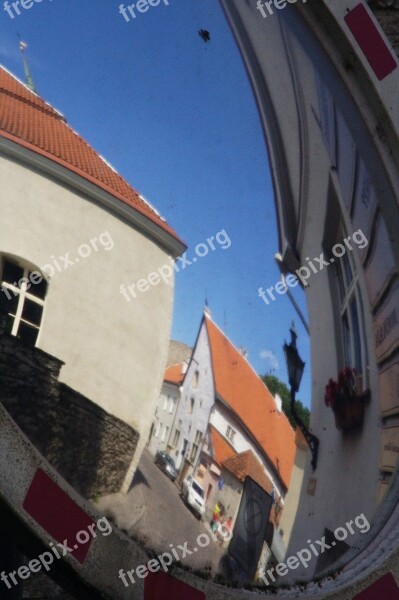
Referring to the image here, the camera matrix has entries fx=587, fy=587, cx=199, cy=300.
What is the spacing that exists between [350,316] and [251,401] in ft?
0.92

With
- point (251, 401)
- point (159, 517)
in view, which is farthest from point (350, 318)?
point (159, 517)

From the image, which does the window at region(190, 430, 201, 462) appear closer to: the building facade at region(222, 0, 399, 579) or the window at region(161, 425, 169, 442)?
the window at region(161, 425, 169, 442)

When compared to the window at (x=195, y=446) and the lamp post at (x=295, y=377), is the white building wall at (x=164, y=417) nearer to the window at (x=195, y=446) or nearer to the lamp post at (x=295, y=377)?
the window at (x=195, y=446)

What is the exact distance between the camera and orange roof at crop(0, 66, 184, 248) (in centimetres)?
73

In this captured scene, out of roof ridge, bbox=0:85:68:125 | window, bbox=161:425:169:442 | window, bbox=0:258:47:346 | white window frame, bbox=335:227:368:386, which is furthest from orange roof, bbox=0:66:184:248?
white window frame, bbox=335:227:368:386

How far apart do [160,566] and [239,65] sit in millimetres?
787

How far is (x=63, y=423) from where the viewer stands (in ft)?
2.40

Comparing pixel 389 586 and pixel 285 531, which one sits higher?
pixel 285 531

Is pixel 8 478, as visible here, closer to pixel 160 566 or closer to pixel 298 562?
pixel 160 566

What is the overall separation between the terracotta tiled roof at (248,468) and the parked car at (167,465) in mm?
83

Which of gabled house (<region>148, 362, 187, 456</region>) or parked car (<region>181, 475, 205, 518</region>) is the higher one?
gabled house (<region>148, 362, 187, 456</region>)

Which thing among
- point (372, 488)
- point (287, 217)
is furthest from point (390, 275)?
point (372, 488)

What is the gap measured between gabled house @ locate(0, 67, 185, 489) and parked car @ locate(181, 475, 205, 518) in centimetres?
9

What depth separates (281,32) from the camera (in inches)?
43.4
